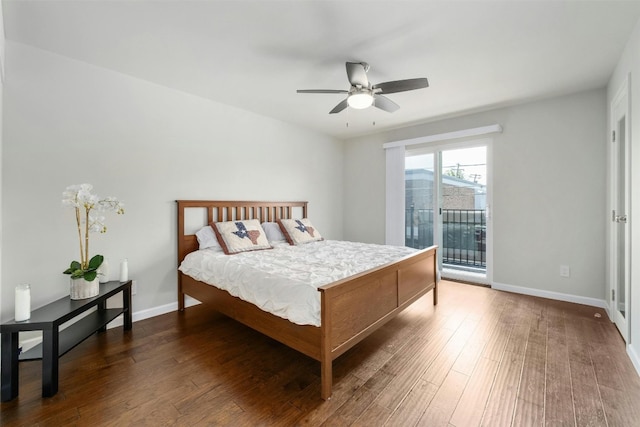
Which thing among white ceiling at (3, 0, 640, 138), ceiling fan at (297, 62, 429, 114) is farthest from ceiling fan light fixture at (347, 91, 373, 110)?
white ceiling at (3, 0, 640, 138)

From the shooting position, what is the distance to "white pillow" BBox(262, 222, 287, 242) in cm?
372

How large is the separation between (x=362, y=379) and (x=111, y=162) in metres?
2.89

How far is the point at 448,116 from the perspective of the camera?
4027mm

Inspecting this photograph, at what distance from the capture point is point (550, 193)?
3.41 metres

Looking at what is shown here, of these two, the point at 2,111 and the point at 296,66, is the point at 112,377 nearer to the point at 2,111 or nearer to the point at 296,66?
the point at 2,111

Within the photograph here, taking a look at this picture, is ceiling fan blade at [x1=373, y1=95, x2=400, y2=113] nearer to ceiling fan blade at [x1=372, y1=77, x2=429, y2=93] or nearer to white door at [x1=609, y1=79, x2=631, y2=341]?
ceiling fan blade at [x1=372, y1=77, x2=429, y2=93]

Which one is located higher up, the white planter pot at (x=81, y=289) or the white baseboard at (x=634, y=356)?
the white planter pot at (x=81, y=289)

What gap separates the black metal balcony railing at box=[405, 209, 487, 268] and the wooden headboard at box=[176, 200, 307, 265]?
1.96 metres

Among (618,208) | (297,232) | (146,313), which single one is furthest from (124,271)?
(618,208)

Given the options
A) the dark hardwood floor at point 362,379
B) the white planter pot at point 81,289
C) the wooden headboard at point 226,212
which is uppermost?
A: the wooden headboard at point 226,212

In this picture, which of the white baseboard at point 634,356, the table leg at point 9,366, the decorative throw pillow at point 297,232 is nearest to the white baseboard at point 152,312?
the table leg at point 9,366

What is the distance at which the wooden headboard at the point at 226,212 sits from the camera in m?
3.11

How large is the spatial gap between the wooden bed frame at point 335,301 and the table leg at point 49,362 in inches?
43.1

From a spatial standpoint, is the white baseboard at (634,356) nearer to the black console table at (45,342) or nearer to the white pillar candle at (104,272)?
the black console table at (45,342)
